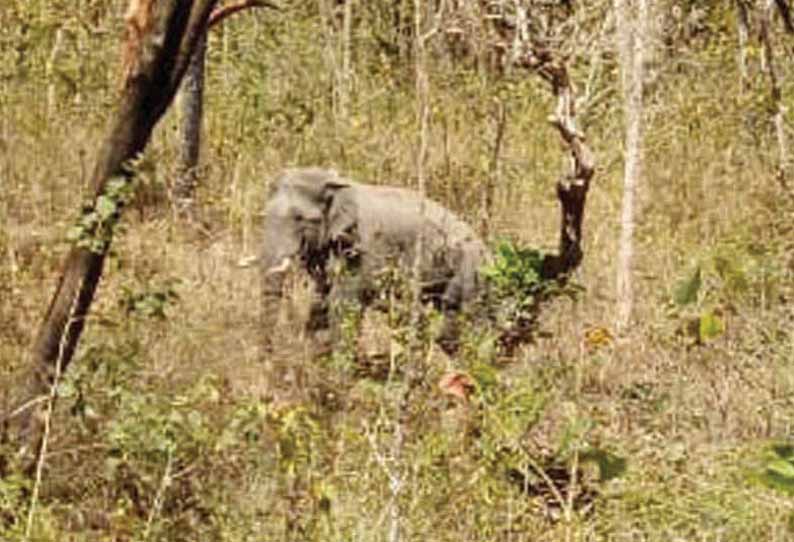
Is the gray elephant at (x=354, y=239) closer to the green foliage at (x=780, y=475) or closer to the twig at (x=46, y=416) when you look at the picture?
the twig at (x=46, y=416)

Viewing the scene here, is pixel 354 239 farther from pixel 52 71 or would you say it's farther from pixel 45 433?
pixel 45 433

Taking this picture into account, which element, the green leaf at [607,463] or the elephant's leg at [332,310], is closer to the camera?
the green leaf at [607,463]

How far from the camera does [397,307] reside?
499cm

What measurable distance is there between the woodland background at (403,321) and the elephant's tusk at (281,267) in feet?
0.36

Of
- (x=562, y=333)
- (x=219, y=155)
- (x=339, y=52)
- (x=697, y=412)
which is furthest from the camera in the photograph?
(x=339, y=52)

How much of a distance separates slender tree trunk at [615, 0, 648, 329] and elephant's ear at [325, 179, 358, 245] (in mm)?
1098

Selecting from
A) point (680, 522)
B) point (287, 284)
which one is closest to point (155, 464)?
point (680, 522)

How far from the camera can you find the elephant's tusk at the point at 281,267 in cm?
611

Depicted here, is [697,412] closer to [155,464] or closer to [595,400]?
A: [595,400]

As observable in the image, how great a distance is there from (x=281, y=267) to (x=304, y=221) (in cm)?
20

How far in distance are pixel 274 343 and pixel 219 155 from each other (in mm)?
2531

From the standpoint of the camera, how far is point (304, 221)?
243 inches

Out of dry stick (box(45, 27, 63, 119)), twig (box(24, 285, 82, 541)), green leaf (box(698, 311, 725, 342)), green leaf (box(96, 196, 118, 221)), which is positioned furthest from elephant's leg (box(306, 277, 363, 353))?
green leaf (box(698, 311, 725, 342))

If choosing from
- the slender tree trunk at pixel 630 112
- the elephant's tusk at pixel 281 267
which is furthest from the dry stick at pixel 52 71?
the slender tree trunk at pixel 630 112
